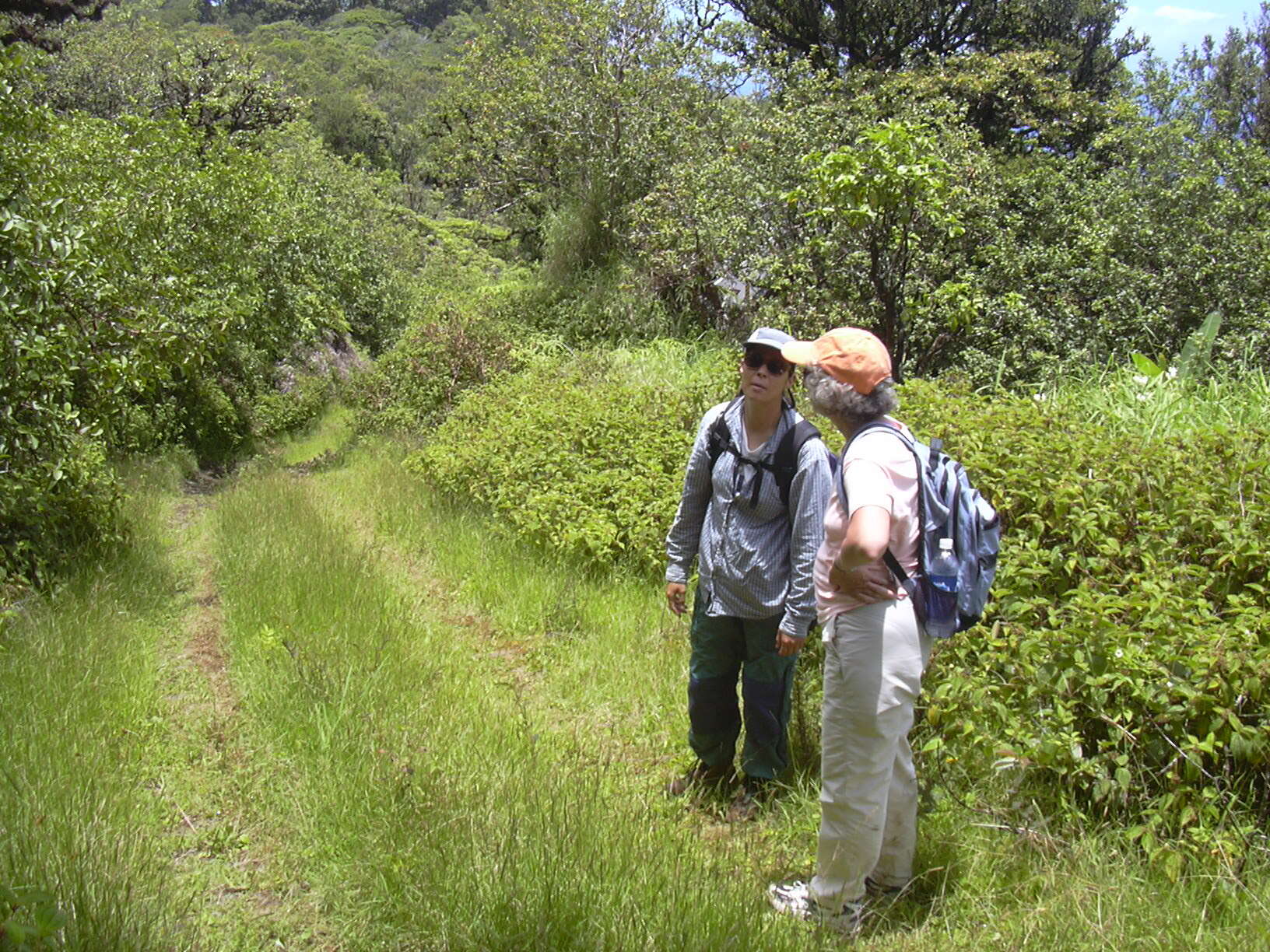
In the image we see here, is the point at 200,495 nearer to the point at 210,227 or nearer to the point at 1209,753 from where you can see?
the point at 210,227

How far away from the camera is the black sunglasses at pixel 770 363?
3631 millimetres

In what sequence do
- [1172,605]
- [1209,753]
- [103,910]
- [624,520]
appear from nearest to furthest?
1. [103,910]
2. [1209,753]
3. [1172,605]
4. [624,520]

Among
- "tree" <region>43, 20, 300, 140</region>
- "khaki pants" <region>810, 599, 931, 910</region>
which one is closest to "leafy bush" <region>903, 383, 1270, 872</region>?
"khaki pants" <region>810, 599, 931, 910</region>

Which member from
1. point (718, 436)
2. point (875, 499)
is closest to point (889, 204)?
point (718, 436)

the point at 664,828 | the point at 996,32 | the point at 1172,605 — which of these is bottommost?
the point at 664,828

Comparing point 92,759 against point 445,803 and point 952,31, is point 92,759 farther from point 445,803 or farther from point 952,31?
point 952,31

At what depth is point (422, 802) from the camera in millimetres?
3652

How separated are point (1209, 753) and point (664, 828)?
74.7 inches

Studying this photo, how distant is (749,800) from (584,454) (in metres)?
4.62

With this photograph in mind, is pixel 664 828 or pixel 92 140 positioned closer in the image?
pixel 664 828

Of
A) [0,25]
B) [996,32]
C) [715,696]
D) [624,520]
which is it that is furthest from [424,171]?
[715,696]

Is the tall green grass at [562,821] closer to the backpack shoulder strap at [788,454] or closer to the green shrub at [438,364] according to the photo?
the backpack shoulder strap at [788,454]

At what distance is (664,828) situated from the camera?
11.5ft

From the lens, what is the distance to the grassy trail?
293 centimetres
